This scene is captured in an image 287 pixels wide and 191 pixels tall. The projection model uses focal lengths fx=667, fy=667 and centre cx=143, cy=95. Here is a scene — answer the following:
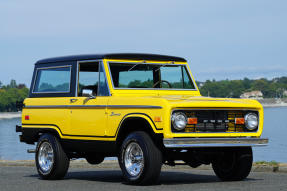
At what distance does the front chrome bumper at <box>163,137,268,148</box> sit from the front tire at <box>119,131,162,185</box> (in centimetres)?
38

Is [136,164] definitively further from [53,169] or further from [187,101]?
[53,169]

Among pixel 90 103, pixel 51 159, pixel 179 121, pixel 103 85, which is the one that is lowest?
pixel 51 159

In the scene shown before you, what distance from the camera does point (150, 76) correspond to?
40.5ft

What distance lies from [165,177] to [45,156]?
2302 millimetres

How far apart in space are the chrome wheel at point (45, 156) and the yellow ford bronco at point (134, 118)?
19 mm

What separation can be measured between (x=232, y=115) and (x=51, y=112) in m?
3.64

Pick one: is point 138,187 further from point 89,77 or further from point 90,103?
point 89,77

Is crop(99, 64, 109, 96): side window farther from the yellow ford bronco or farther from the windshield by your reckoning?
the windshield

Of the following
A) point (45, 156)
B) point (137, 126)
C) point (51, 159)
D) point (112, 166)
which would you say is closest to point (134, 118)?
point (137, 126)

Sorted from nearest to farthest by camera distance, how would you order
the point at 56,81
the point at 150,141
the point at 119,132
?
the point at 150,141
the point at 119,132
the point at 56,81

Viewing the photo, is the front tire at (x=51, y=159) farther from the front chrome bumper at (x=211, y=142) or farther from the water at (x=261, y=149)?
the water at (x=261, y=149)

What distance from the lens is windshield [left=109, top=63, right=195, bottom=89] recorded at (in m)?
11.8

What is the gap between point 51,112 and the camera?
12531 mm

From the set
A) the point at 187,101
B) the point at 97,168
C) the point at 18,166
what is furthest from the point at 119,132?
the point at 18,166
